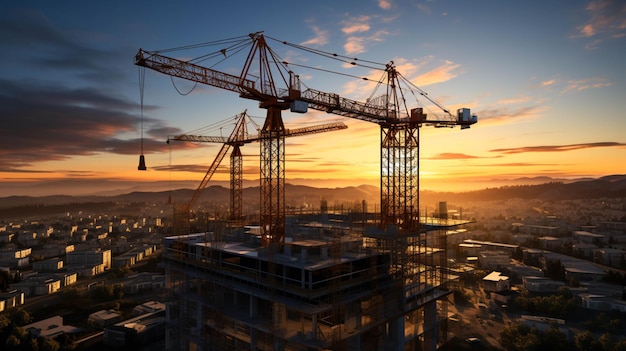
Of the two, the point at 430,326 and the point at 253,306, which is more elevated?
the point at 253,306

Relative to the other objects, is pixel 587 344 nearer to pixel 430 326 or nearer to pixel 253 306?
pixel 430 326

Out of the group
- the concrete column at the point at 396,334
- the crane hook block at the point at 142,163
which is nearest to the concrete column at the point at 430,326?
the concrete column at the point at 396,334

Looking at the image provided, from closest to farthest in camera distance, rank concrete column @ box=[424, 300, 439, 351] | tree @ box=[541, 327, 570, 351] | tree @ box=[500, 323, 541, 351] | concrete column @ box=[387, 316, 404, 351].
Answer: concrete column @ box=[387, 316, 404, 351], concrete column @ box=[424, 300, 439, 351], tree @ box=[500, 323, 541, 351], tree @ box=[541, 327, 570, 351]

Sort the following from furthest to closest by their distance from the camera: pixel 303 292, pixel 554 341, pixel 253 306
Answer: pixel 554 341, pixel 253 306, pixel 303 292

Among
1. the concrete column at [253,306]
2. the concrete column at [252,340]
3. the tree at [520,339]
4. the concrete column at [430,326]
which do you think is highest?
the concrete column at [253,306]

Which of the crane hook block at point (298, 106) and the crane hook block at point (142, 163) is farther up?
the crane hook block at point (298, 106)

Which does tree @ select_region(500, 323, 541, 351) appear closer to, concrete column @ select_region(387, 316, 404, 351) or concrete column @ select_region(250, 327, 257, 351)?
concrete column @ select_region(387, 316, 404, 351)

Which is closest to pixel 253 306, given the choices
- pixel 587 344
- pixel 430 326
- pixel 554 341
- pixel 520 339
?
pixel 430 326

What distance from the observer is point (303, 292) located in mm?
25078

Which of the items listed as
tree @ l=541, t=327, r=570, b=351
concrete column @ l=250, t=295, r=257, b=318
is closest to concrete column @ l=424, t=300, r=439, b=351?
tree @ l=541, t=327, r=570, b=351

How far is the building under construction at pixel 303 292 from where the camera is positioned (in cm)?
2608

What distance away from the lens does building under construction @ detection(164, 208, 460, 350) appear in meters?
26.1

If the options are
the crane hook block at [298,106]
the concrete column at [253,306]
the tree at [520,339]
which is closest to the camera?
the concrete column at [253,306]

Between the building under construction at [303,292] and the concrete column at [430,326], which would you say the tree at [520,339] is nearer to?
the building under construction at [303,292]
